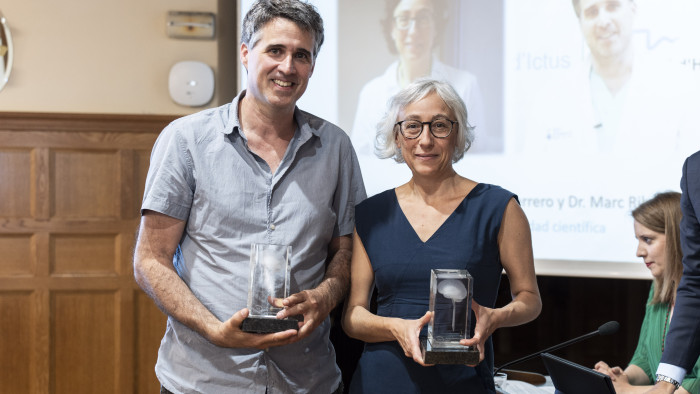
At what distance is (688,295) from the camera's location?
144 cm

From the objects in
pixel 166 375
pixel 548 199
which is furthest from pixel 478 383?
pixel 548 199

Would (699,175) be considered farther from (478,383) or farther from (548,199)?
(548,199)

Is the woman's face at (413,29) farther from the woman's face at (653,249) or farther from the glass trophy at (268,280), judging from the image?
the glass trophy at (268,280)

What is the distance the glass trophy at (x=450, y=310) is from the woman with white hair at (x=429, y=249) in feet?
0.30

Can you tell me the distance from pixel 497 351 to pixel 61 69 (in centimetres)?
314

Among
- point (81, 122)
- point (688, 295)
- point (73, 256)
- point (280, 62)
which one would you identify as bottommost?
point (73, 256)

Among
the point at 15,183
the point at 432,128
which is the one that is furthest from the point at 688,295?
the point at 15,183

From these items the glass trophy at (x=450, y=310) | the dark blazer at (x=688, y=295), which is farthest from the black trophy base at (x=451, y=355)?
the dark blazer at (x=688, y=295)

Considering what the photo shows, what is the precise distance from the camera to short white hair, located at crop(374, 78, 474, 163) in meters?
1.65

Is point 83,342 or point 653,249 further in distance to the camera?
point 83,342

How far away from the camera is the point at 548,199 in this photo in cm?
361

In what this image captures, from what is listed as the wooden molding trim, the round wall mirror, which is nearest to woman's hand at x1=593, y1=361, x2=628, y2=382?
the wooden molding trim

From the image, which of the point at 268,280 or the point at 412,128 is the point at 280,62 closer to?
the point at 412,128

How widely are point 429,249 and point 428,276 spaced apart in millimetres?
60
